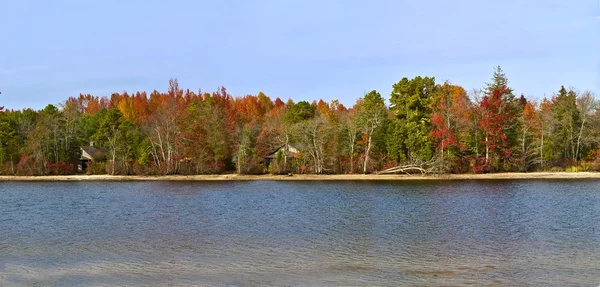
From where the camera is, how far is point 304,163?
73.1 m

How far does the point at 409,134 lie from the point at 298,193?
26.0 m

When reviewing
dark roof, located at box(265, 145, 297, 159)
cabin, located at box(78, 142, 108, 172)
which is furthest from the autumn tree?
cabin, located at box(78, 142, 108, 172)

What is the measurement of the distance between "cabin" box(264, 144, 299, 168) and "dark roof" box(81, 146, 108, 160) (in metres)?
26.4

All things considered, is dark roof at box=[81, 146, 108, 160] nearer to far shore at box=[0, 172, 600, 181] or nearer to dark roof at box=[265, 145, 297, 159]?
far shore at box=[0, 172, 600, 181]

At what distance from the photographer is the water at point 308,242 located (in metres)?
16.3

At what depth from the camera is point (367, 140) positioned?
235ft

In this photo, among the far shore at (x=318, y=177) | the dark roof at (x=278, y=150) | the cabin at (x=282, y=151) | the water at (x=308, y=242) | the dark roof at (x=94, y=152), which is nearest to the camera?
the water at (x=308, y=242)

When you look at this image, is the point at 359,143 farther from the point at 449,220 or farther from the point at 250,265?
the point at 250,265

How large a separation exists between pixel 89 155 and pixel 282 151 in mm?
33180

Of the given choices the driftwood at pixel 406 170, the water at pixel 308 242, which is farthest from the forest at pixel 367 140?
the water at pixel 308 242

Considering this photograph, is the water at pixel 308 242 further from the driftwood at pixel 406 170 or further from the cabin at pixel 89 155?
the cabin at pixel 89 155

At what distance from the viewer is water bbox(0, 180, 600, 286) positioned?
1633cm

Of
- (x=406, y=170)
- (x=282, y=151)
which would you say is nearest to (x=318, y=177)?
(x=282, y=151)

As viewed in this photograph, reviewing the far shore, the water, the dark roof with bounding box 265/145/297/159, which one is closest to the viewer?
the water
